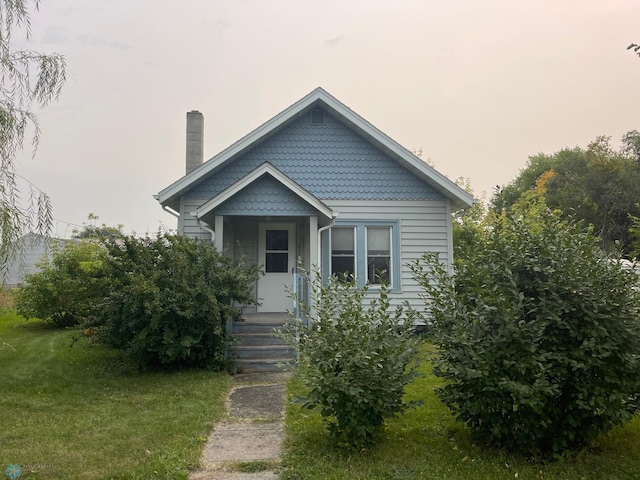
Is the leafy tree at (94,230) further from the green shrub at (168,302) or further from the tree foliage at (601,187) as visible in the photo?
the tree foliage at (601,187)

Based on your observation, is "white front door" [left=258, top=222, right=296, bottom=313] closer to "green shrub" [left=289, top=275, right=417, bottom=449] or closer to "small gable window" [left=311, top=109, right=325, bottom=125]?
"small gable window" [left=311, top=109, right=325, bottom=125]

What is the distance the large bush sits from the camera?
426 centimetres

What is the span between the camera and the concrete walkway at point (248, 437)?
436cm

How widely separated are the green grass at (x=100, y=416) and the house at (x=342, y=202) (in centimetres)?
371

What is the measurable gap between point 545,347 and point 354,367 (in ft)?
5.59

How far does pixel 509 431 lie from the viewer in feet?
14.8

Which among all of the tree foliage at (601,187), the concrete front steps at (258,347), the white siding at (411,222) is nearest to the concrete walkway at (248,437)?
the concrete front steps at (258,347)

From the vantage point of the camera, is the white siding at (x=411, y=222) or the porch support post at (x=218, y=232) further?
the white siding at (x=411, y=222)

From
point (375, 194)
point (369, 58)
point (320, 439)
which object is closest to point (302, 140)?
point (375, 194)

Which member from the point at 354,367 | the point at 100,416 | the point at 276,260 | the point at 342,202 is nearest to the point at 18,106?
the point at 100,416

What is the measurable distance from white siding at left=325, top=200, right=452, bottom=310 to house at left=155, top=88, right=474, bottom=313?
0.02 meters

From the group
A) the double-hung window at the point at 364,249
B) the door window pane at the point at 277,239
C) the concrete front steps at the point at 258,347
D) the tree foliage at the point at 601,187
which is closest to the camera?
the concrete front steps at the point at 258,347

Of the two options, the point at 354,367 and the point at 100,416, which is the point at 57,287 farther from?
the point at 354,367

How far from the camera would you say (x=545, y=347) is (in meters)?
4.42
